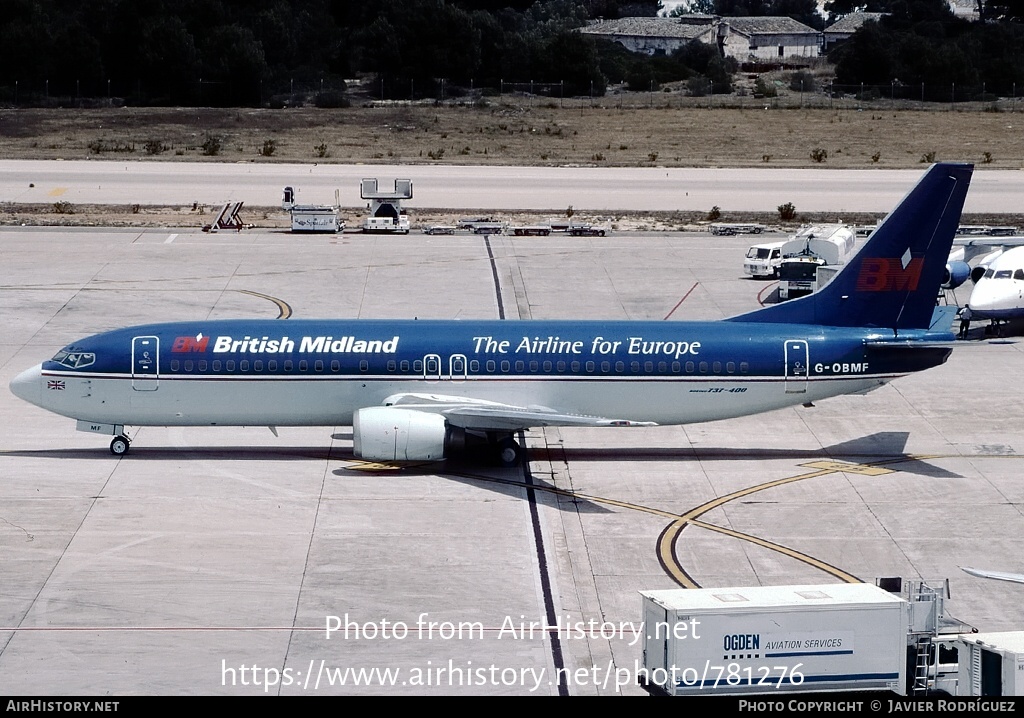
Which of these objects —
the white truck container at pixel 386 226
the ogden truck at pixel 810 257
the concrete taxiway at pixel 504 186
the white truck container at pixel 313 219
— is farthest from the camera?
the concrete taxiway at pixel 504 186

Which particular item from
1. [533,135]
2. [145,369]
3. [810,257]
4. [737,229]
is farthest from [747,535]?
[533,135]

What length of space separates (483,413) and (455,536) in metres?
5.72

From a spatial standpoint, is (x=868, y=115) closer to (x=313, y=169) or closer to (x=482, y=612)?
(x=313, y=169)

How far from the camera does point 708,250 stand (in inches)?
3066

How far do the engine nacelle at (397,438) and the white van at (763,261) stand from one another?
115ft

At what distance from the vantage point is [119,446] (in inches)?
1551

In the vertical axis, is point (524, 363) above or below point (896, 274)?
below

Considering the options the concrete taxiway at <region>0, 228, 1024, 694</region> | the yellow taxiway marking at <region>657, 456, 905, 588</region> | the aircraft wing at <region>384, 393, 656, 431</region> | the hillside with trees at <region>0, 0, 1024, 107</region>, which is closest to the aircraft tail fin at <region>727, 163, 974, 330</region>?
the concrete taxiway at <region>0, 228, 1024, 694</region>

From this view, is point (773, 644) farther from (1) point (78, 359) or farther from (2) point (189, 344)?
(1) point (78, 359)

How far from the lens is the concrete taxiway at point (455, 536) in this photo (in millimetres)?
25719

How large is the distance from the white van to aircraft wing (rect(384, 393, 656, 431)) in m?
32.1

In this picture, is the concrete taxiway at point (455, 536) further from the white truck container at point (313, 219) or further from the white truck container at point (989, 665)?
the white truck container at point (313, 219)

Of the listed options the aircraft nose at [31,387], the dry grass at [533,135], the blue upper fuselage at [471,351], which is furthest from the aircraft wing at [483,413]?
the dry grass at [533,135]

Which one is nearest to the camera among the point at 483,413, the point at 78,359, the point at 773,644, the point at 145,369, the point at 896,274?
the point at 773,644
